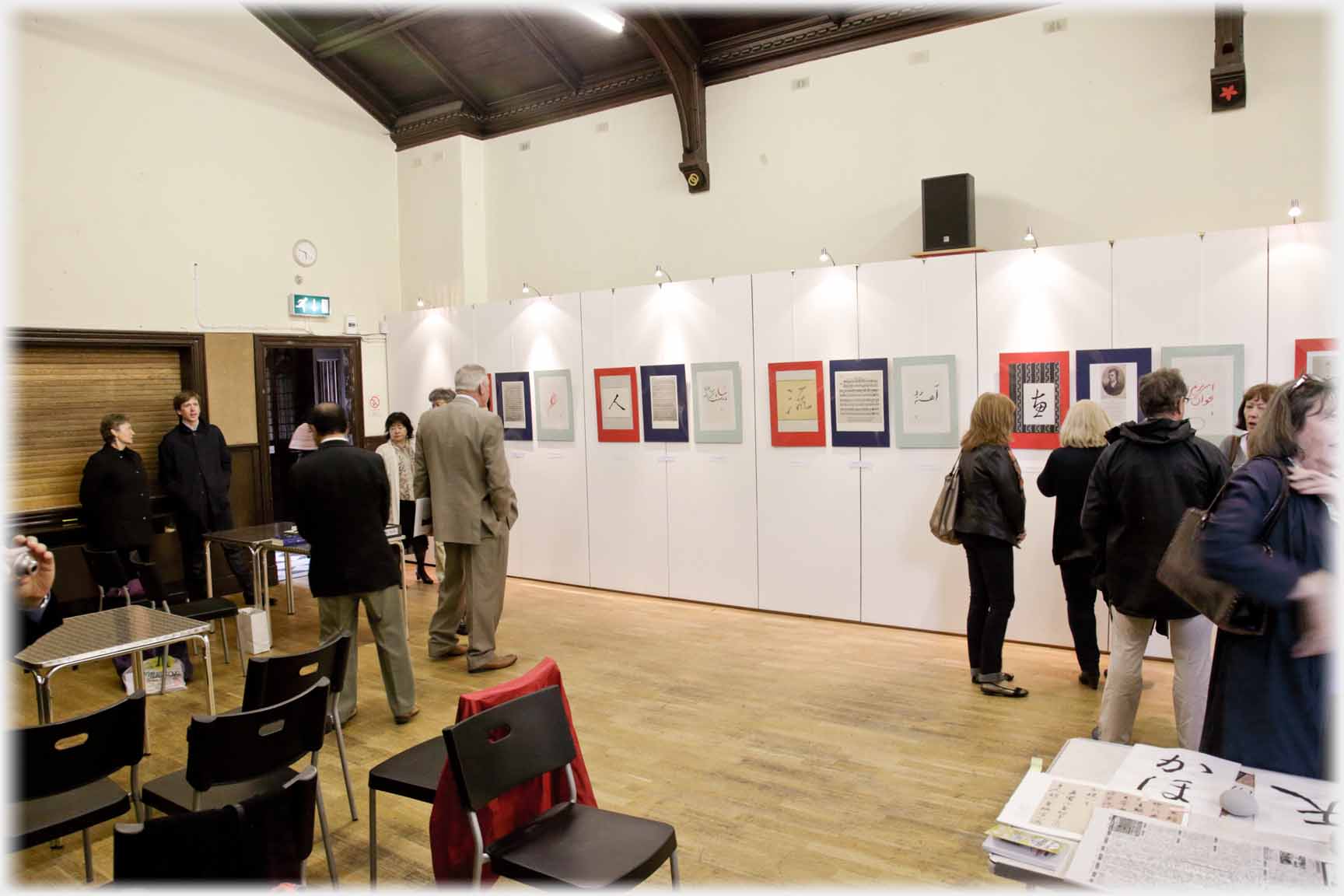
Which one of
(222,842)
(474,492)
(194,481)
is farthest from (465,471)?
(222,842)

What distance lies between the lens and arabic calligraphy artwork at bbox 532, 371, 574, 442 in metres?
7.92

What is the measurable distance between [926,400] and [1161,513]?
8.85ft

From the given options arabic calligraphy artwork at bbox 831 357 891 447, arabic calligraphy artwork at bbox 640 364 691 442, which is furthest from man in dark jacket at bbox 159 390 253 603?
arabic calligraphy artwork at bbox 831 357 891 447

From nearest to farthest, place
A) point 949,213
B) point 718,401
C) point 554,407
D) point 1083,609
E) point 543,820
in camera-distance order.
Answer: point 543,820
point 1083,609
point 949,213
point 718,401
point 554,407

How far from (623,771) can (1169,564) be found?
253cm

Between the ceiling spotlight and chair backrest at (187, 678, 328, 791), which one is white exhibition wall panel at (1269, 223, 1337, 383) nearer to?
the ceiling spotlight

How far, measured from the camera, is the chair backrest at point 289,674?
3.20 meters

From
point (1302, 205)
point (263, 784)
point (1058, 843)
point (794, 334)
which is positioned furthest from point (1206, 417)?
point (263, 784)

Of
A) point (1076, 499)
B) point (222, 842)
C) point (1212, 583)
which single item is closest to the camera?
point (222, 842)

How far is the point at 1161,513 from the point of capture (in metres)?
3.44

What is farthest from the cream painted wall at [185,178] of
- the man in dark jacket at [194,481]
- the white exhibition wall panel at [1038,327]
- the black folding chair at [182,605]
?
the white exhibition wall panel at [1038,327]

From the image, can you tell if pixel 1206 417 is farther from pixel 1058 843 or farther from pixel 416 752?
pixel 416 752

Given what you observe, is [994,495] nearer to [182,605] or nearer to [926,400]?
[926,400]

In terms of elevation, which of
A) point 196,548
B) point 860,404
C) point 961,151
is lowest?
point 196,548
